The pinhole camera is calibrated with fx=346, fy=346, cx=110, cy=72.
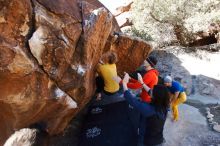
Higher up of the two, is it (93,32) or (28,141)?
(93,32)

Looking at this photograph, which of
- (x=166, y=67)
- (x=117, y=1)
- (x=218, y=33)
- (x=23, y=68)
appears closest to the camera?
(x=23, y=68)

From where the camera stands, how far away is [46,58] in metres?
5.51

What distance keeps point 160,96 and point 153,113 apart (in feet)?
1.35

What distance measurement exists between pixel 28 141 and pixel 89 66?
195cm

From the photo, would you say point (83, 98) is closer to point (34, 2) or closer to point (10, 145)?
point (10, 145)

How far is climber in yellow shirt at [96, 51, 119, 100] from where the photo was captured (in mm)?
7566

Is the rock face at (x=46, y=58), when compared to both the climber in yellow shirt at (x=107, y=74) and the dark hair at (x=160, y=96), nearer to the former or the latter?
the climber in yellow shirt at (x=107, y=74)

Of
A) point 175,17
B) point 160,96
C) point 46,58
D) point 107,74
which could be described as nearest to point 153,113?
point 160,96

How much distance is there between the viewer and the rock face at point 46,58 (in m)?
4.94

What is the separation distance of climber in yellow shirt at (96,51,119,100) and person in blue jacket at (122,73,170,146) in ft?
2.73

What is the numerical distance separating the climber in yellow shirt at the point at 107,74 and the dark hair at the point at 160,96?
→ 1.75 m

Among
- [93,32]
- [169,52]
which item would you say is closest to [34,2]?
[93,32]

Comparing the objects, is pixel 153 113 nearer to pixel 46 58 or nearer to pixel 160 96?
pixel 160 96

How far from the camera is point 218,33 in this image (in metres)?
15.1
